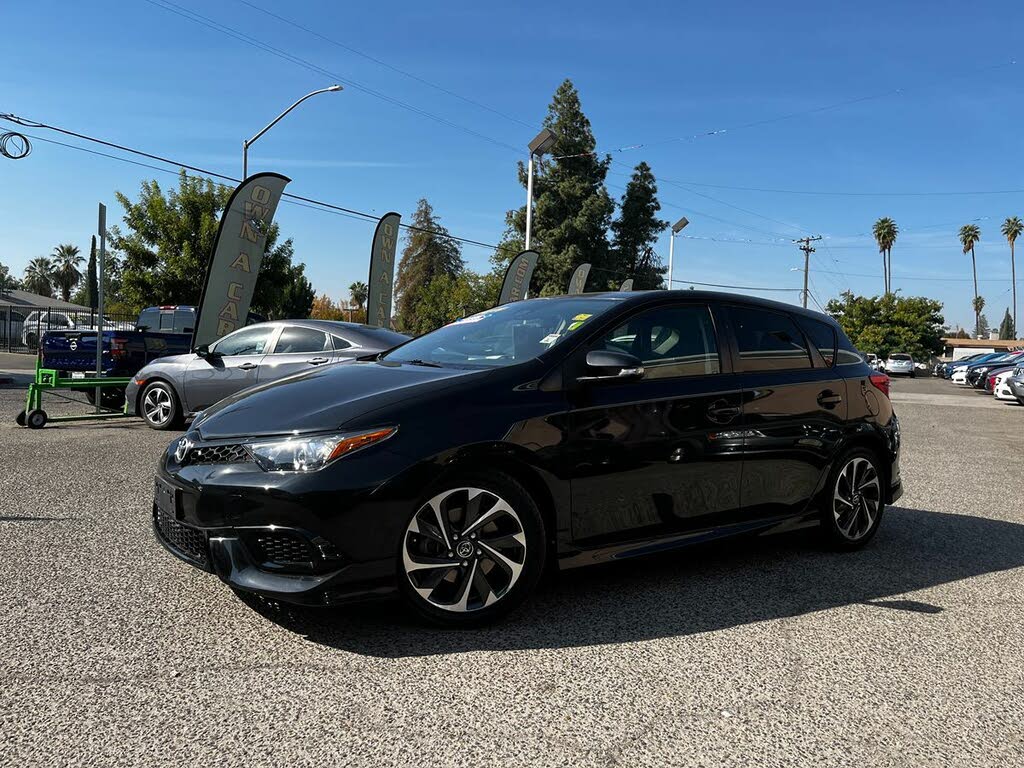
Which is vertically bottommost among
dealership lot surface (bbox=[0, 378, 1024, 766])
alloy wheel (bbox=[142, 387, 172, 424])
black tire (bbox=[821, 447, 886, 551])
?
dealership lot surface (bbox=[0, 378, 1024, 766])

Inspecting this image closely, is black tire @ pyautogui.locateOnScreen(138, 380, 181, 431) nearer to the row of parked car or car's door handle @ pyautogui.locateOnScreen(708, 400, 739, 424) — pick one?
car's door handle @ pyautogui.locateOnScreen(708, 400, 739, 424)

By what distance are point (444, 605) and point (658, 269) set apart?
191 feet

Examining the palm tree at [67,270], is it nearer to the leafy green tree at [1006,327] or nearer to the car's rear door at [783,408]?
the car's rear door at [783,408]

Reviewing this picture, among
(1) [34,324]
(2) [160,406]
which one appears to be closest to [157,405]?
(2) [160,406]

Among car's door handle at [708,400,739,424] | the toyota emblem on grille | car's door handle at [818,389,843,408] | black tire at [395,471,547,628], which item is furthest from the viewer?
car's door handle at [818,389,843,408]

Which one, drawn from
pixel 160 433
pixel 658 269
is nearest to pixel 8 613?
pixel 160 433

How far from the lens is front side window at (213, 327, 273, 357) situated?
10.4 m

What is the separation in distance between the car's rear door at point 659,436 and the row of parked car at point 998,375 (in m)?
21.2

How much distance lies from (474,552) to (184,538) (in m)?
1.28

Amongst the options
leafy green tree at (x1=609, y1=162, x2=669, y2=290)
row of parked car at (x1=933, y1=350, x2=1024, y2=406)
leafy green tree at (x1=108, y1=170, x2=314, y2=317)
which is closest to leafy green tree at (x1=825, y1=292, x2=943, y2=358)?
leafy green tree at (x1=609, y1=162, x2=669, y2=290)

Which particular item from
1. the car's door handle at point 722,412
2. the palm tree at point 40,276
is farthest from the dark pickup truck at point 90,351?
the palm tree at point 40,276

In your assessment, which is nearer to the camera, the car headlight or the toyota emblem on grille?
the car headlight

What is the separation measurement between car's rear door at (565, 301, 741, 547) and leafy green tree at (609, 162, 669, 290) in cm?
5446

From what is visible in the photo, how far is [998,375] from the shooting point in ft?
87.1
